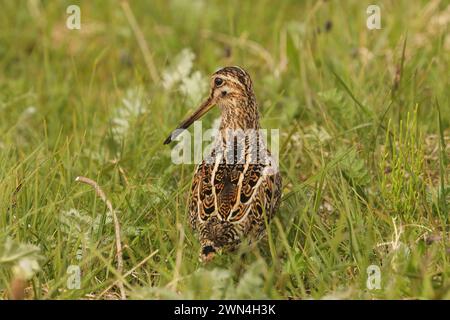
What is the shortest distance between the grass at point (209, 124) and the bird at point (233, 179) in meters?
0.15

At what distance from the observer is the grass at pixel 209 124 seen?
5254 millimetres

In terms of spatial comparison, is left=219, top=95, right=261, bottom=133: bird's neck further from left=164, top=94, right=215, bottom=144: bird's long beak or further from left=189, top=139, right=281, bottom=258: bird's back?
left=189, top=139, right=281, bottom=258: bird's back

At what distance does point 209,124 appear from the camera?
7312 mm

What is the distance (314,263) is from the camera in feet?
17.9

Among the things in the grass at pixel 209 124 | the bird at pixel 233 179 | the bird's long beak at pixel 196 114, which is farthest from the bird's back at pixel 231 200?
the bird's long beak at pixel 196 114

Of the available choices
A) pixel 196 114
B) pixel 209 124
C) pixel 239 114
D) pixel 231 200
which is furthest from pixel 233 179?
pixel 209 124

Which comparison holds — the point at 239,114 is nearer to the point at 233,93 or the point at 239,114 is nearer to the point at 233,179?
the point at 233,93

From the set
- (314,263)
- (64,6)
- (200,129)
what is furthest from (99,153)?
(64,6)

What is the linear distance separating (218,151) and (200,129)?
38.2 inches

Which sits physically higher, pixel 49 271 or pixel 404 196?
pixel 404 196

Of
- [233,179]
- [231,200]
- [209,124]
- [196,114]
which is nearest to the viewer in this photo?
[231,200]

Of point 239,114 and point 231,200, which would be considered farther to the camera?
point 239,114

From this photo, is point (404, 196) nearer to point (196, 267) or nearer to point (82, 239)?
point (196, 267)

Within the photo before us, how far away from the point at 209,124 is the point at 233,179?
164 centimetres
